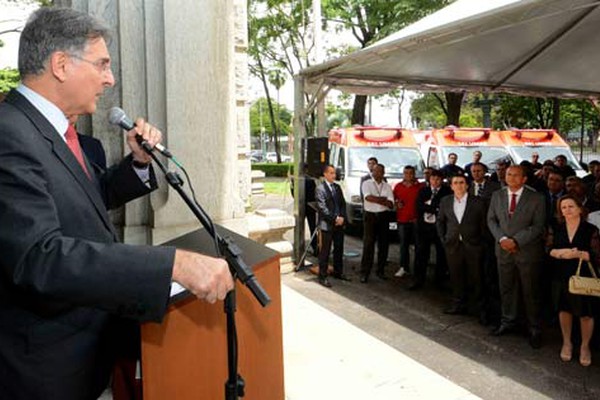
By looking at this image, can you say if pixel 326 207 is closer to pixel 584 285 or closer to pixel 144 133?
pixel 584 285

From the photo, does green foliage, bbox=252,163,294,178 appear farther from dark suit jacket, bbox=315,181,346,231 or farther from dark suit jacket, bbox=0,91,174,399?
dark suit jacket, bbox=0,91,174,399

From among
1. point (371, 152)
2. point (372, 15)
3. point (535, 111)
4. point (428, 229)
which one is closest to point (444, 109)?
point (535, 111)

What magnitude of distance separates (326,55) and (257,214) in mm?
19096

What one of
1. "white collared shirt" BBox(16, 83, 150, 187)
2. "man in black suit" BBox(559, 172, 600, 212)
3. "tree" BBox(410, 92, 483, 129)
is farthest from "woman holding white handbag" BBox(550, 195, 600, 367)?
"tree" BBox(410, 92, 483, 129)

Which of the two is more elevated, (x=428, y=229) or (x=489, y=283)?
(x=428, y=229)

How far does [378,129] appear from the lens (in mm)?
11695

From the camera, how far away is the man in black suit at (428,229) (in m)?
7.36

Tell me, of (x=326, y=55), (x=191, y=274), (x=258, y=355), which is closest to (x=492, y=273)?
(x=258, y=355)

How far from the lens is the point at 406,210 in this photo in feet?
26.0

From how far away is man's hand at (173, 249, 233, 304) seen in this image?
1218mm

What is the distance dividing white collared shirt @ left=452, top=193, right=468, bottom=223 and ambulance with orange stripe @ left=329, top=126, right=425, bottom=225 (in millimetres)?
4271

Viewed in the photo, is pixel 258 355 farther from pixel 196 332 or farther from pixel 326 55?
pixel 326 55

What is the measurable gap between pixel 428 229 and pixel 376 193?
1102mm

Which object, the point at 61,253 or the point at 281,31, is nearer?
the point at 61,253
